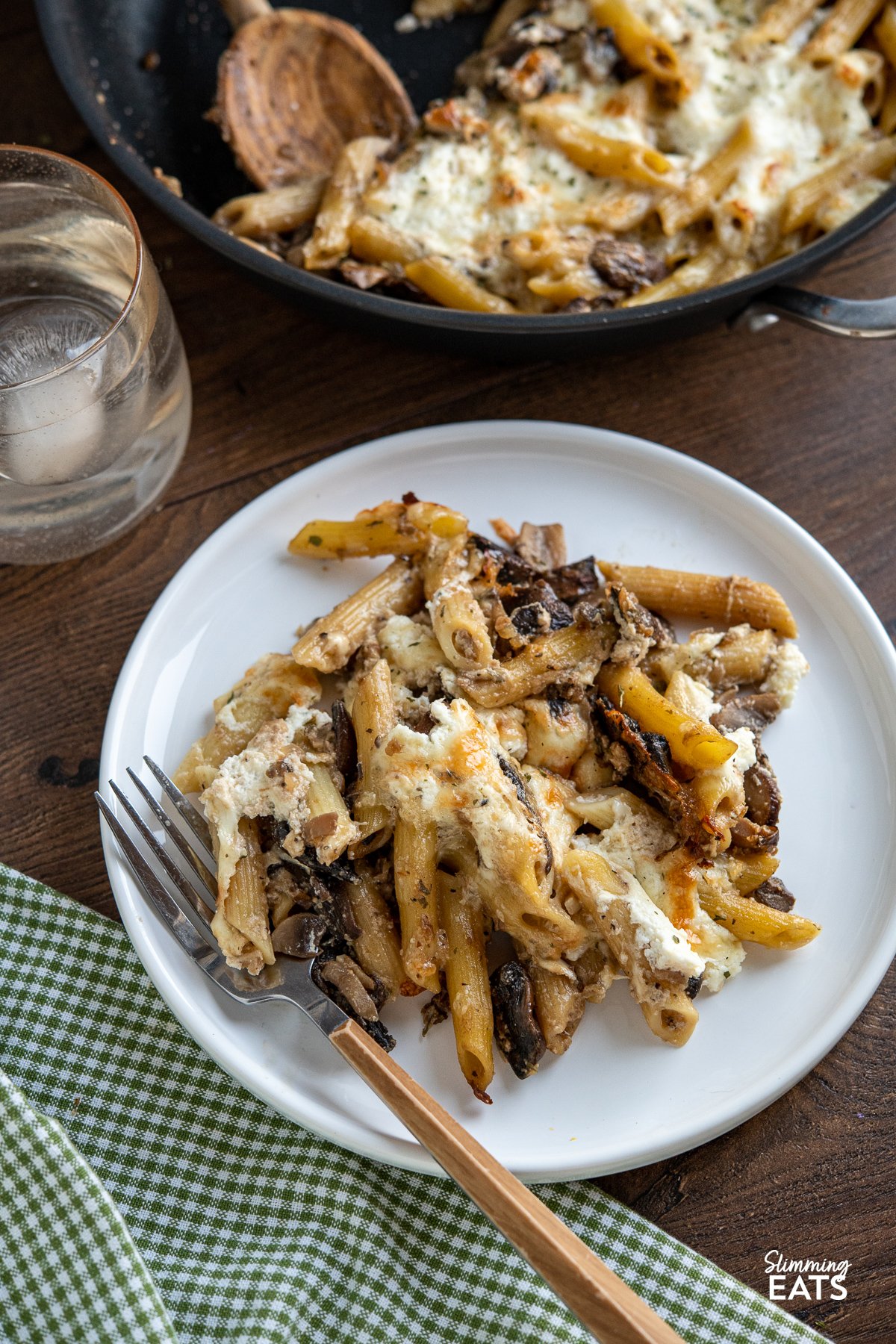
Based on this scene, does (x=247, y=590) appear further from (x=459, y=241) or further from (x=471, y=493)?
(x=459, y=241)

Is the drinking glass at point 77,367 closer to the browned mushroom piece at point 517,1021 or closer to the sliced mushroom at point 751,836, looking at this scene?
the browned mushroom piece at point 517,1021

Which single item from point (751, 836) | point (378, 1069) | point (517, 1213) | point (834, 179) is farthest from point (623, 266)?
point (517, 1213)

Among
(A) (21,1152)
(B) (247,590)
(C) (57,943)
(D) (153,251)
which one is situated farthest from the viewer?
(D) (153,251)

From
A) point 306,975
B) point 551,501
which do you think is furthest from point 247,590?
point 306,975

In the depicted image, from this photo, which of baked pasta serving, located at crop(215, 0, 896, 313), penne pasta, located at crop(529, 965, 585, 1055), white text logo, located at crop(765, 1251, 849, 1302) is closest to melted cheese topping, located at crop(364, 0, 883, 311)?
baked pasta serving, located at crop(215, 0, 896, 313)

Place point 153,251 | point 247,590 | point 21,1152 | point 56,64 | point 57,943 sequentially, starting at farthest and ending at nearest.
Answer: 1. point 153,251
2. point 56,64
3. point 247,590
4. point 57,943
5. point 21,1152

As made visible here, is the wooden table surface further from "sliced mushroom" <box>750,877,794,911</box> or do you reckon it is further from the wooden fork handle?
the wooden fork handle

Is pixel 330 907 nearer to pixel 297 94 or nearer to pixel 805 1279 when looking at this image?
pixel 805 1279

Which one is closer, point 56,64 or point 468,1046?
point 468,1046
